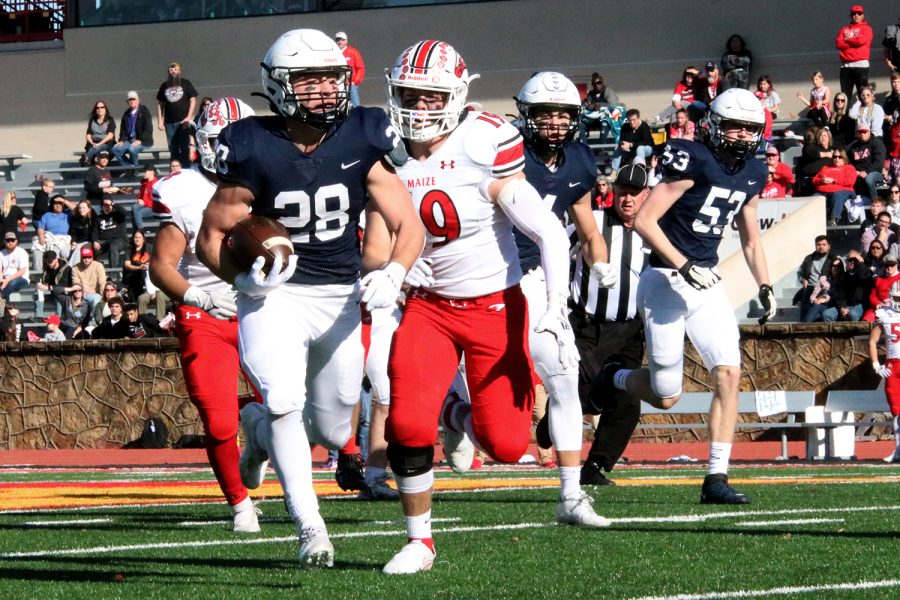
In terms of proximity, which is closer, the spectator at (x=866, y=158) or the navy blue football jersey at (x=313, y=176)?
the navy blue football jersey at (x=313, y=176)

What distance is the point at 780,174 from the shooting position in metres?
17.0

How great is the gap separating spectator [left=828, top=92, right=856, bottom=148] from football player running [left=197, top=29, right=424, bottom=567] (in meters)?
13.3

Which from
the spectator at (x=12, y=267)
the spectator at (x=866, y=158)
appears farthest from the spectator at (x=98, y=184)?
the spectator at (x=866, y=158)

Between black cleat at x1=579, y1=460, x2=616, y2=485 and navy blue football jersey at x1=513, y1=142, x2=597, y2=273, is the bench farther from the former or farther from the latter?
navy blue football jersey at x1=513, y1=142, x2=597, y2=273

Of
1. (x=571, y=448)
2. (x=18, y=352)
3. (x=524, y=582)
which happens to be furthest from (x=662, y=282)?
(x=18, y=352)

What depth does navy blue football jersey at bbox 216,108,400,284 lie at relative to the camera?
4676mm

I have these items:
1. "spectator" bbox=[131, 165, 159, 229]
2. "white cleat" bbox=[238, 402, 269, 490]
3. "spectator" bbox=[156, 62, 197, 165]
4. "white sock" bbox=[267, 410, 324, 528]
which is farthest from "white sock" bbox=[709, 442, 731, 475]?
"spectator" bbox=[156, 62, 197, 165]

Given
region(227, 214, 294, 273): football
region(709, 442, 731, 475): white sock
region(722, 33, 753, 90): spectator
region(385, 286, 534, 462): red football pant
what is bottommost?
region(709, 442, 731, 475): white sock

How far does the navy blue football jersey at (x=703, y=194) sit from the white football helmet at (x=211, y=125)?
209 centimetres

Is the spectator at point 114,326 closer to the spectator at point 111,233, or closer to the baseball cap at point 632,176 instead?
the spectator at point 111,233

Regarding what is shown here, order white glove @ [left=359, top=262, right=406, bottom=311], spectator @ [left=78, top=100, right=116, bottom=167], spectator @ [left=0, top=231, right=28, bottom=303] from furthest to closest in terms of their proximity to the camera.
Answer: spectator @ [left=78, top=100, right=116, bottom=167] → spectator @ [left=0, top=231, right=28, bottom=303] → white glove @ [left=359, top=262, right=406, bottom=311]

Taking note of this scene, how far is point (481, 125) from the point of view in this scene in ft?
17.3

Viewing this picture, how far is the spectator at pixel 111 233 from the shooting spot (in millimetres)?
18484

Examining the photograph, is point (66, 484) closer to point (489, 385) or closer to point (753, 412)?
point (489, 385)
